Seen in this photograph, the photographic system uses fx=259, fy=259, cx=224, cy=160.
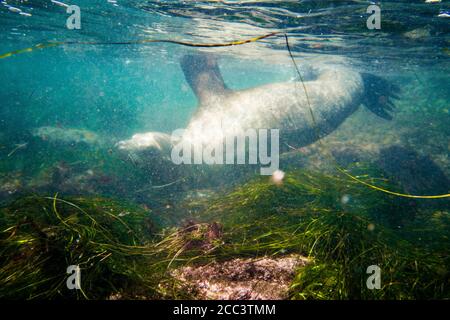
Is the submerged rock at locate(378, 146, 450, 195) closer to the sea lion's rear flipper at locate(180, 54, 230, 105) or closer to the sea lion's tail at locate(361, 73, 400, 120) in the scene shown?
the sea lion's tail at locate(361, 73, 400, 120)

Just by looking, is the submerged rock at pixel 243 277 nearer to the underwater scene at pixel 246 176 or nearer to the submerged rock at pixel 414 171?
A: the underwater scene at pixel 246 176

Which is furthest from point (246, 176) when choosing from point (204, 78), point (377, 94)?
point (377, 94)

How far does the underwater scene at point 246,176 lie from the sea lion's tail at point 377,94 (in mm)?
90

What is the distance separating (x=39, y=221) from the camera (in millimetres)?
3068

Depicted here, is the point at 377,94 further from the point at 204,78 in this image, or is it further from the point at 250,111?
the point at 204,78

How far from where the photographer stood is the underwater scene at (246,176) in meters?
2.48

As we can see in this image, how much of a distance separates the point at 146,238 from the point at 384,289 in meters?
3.09

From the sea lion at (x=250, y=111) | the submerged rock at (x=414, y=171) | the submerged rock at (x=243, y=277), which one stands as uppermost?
the sea lion at (x=250, y=111)

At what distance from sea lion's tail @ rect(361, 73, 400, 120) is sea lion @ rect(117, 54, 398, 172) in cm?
211

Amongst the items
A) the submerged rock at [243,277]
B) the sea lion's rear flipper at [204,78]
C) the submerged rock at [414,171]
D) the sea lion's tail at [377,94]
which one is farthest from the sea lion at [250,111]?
the submerged rock at [243,277]

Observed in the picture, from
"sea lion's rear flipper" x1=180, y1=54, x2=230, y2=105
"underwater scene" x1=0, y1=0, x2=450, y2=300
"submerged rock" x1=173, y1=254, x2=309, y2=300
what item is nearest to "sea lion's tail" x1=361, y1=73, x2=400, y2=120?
"underwater scene" x1=0, y1=0, x2=450, y2=300

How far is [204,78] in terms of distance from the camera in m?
9.96

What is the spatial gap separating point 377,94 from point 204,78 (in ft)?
28.2
